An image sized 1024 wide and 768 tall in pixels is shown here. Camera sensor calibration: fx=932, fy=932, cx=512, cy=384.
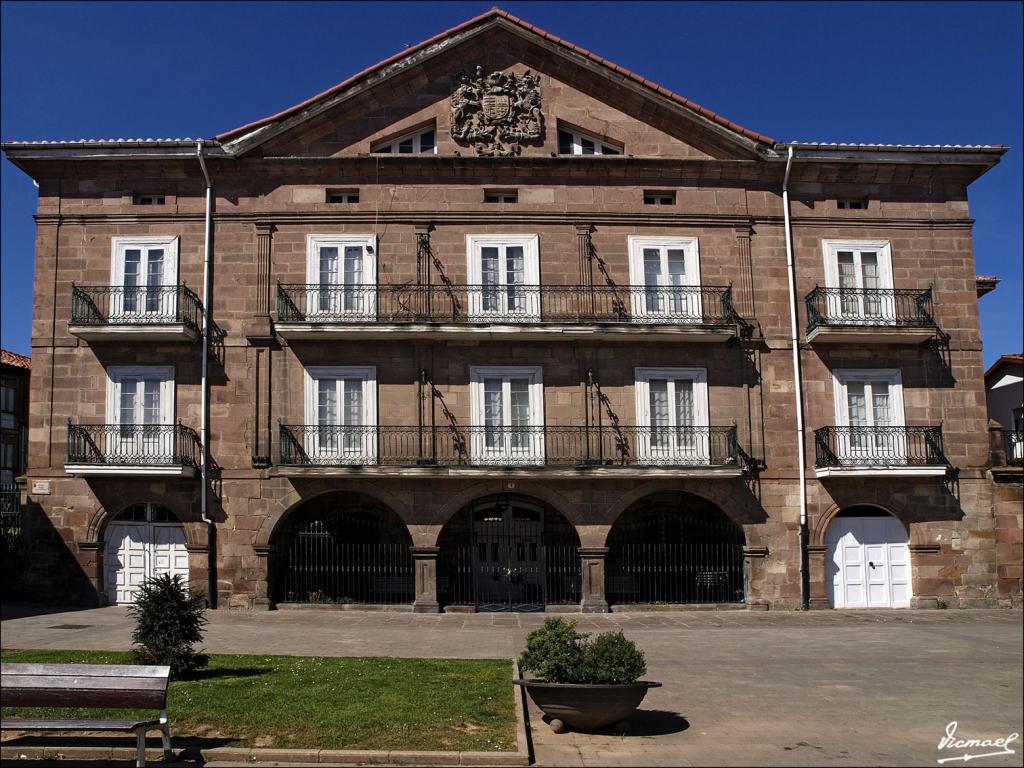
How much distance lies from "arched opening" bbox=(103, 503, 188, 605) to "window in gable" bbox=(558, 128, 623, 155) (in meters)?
13.5

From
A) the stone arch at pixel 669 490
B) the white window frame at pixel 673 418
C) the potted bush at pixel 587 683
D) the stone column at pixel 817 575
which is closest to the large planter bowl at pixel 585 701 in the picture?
the potted bush at pixel 587 683

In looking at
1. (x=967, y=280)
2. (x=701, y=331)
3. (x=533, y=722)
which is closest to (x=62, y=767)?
(x=533, y=722)

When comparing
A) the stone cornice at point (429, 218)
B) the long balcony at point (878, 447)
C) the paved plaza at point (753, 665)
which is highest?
the stone cornice at point (429, 218)

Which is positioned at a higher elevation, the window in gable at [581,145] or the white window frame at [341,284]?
the window in gable at [581,145]

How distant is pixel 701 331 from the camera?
2228cm

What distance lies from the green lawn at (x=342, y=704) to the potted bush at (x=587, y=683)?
583mm

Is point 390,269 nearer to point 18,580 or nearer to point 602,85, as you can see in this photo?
point 602,85

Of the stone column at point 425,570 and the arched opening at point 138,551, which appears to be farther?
the arched opening at point 138,551

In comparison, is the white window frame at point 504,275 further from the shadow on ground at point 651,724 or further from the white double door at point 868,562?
the shadow on ground at point 651,724

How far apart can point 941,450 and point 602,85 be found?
12.4 m

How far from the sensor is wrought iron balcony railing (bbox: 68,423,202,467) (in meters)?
22.1

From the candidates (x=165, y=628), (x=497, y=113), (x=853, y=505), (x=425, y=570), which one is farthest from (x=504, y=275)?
(x=165, y=628)

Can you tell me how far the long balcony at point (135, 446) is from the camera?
2205 cm

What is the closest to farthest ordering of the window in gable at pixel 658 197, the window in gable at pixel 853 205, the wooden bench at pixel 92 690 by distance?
the wooden bench at pixel 92 690
the window in gable at pixel 658 197
the window in gable at pixel 853 205
